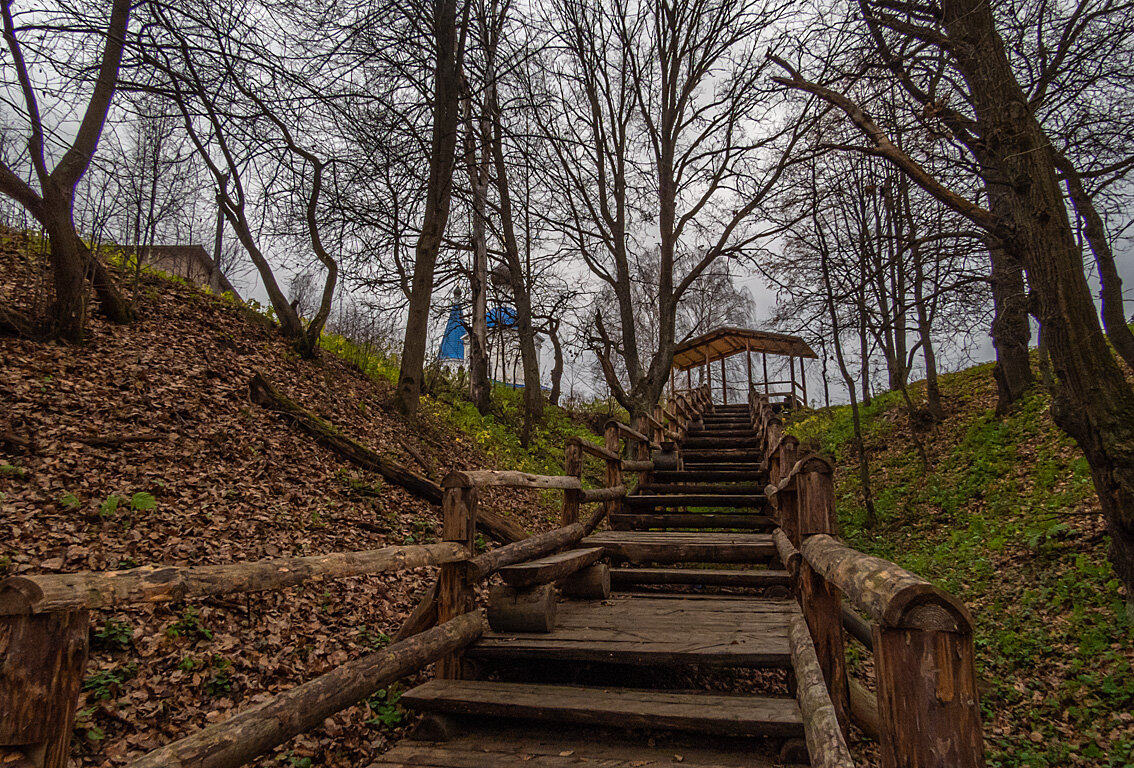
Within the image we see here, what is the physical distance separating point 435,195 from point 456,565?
6.78 meters

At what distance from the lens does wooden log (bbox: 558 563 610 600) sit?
5.12m

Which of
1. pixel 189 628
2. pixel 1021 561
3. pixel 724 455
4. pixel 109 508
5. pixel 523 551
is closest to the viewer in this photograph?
pixel 189 628

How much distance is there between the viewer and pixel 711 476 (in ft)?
33.7

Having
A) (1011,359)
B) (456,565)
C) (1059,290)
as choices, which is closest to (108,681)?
(456,565)

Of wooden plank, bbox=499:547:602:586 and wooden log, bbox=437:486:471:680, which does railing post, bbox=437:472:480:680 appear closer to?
wooden log, bbox=437:486:471:680

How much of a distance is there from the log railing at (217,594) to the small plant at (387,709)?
1.33ft

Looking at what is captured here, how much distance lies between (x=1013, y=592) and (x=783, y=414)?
15243mm

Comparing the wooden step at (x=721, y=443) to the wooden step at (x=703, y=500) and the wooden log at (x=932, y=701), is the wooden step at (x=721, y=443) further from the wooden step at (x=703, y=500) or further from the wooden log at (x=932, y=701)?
the wooden log at (x=932, y=701)

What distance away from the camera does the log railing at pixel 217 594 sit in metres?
1.48

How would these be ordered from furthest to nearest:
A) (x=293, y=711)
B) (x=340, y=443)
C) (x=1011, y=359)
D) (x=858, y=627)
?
(x=1011, y=359), (x=340, y=443), (x=858, y=627), (x=293, y=711)

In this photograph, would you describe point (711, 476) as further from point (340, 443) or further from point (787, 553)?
point (340, 443)

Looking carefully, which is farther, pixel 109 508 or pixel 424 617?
pixel 109 508

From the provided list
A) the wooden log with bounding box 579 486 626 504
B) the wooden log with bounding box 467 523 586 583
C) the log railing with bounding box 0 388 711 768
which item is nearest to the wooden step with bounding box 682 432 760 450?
the wooden log with bounding box 579 486 626 504

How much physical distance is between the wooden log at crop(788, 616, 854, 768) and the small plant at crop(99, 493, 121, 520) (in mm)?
4645
